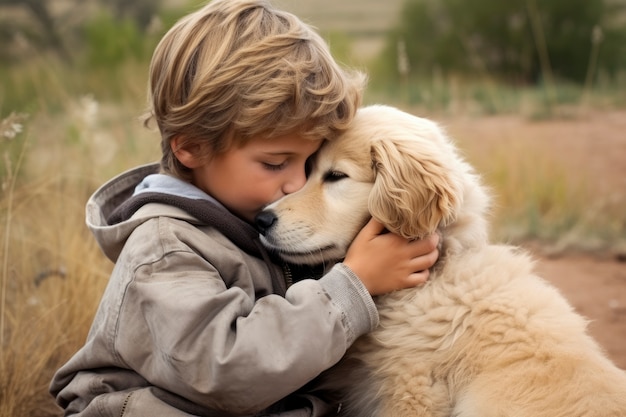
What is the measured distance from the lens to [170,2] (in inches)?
618

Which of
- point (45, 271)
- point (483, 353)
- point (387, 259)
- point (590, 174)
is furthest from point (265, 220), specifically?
point (590, 174)

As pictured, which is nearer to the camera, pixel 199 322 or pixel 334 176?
pixel 199 322

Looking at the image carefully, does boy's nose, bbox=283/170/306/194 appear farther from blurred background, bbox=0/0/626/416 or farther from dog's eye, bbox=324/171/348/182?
blurred background, bbox=0/0/626/416

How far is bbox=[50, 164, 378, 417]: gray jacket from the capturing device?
202 cm

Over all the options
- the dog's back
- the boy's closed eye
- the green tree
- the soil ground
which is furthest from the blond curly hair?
the green tree

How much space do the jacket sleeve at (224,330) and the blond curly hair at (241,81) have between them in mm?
436

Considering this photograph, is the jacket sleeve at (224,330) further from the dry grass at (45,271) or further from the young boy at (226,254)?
the dry grass at (45,271)

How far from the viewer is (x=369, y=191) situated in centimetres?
255

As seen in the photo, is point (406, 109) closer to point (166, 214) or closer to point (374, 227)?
point (374, 227)

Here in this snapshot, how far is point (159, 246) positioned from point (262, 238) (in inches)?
16.2

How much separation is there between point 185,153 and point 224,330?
77 centimetres

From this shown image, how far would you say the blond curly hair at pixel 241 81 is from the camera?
2.40 m

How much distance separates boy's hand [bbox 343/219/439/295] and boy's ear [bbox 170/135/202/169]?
0.59 meters

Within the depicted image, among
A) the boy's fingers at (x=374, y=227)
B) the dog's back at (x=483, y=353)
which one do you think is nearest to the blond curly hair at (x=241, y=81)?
the boy's fingers at (x=374, y=227)
